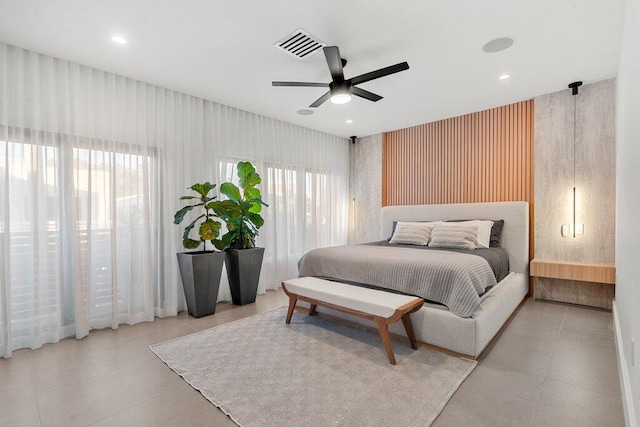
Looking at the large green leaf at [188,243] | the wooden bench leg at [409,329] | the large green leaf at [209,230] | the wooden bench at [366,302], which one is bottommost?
the wooden bench leg at [409,329]

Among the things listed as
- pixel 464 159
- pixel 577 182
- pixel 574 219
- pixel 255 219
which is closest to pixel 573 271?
pixel 574 219

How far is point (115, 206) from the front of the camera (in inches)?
130

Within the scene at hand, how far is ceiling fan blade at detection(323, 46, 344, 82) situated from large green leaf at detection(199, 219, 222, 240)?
214 centimetres

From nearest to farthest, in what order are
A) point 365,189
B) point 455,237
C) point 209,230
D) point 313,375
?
1. point 313,375
2. point 209,230
3. point 455,237
4. point 365,189

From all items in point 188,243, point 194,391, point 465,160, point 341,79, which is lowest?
point 194,391

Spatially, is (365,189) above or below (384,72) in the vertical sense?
below

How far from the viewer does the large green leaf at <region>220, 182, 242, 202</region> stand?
3975 millimetres

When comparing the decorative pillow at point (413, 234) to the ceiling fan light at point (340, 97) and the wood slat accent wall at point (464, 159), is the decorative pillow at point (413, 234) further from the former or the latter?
the ceiling fan light at point (340, 97)

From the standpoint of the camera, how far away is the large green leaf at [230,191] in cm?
397

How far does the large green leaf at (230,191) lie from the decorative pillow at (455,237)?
2.69 metres

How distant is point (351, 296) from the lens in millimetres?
2615

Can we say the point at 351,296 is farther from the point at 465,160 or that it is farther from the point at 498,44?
the point at 465,160

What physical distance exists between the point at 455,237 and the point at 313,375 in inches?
103

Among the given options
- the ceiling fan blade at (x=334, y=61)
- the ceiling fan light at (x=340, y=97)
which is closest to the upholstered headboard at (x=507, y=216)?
the ceiling fan light at (x=340, y=97)
